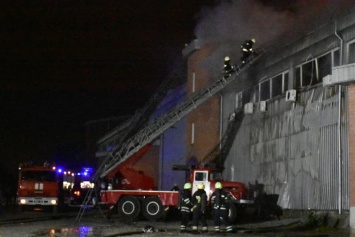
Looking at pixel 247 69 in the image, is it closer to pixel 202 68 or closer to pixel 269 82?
pixel 269 82

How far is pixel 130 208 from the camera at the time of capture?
72.5 ft

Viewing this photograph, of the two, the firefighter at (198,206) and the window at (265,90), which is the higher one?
the window at (265,90)

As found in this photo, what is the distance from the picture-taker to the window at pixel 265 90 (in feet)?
82.8

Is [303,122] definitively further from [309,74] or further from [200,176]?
[200,176]

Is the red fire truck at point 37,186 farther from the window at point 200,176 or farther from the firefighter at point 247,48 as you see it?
the firefighter at point 247,48

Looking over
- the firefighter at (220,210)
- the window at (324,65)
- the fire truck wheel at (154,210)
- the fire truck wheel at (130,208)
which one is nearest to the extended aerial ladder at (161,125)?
the fire truck wheel at (130,208)

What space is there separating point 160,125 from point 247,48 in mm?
4792

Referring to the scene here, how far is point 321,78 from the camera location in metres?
20.8

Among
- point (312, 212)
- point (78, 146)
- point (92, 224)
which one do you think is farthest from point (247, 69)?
point (78, 146)

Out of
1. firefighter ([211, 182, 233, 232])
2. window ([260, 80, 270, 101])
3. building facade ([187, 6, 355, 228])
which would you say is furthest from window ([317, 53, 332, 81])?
firefighter ([211, 182, 233, 232])

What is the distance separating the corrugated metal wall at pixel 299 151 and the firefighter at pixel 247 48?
2250 mm

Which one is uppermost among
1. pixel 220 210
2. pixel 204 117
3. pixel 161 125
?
pixel 204 117

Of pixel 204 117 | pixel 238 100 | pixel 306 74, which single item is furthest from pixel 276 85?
pixel 204 117

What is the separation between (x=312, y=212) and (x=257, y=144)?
591 centimetres
